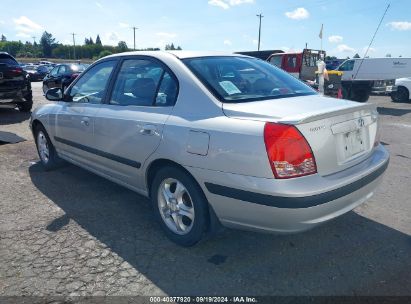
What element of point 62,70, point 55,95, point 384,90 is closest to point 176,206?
point 55,95

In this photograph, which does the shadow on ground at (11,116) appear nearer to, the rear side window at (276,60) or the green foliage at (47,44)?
the rear side window at (276,60)

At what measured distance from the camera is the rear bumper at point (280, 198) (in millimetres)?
2404

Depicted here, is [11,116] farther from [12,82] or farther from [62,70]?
[62,70]

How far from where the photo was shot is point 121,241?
3244mm

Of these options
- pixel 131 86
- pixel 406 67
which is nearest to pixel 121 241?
pixel 131 86

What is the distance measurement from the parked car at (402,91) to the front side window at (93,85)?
14.8 m

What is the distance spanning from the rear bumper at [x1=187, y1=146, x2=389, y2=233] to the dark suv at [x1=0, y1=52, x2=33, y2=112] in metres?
9.14

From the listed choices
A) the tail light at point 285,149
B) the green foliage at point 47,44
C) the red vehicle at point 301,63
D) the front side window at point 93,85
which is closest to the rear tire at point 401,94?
the red vehicle at point 301,63

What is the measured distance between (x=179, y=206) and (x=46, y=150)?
Answer: 10.1 ft

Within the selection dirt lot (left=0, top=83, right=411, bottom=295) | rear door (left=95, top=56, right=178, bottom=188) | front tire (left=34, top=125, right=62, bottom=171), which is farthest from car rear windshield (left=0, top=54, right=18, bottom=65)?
rear door (left=95, top=56, right=178, bottom=188)

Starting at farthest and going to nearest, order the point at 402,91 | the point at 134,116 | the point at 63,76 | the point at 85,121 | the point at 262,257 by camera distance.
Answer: the point at 63,76, the point at 402,91, the point at 85,121, the point at 134,116, the point at 262,257

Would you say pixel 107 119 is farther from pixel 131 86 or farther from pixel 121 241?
pixel 121 241

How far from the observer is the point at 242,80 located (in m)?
3.23

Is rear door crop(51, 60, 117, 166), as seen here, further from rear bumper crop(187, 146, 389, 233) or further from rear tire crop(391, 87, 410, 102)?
rear tire crop(391, 87, 410, 102)
